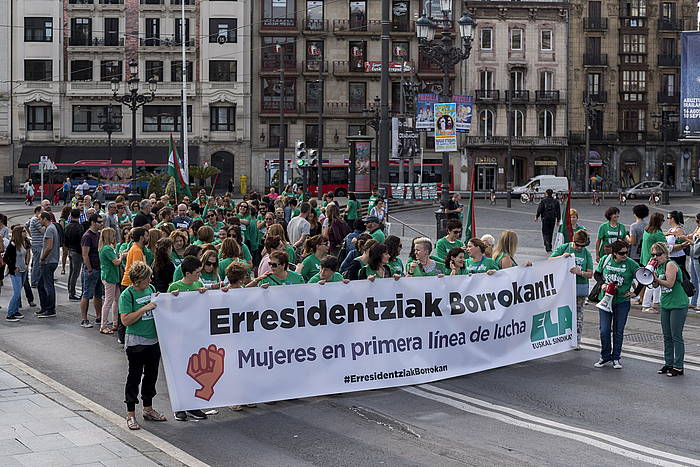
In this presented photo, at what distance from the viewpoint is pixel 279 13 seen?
72.8 meters

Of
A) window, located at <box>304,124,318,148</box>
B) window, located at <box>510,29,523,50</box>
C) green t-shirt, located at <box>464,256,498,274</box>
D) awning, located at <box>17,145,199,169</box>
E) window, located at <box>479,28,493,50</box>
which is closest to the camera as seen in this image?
green t-shirt, located at <box>464,256,498,274</box>

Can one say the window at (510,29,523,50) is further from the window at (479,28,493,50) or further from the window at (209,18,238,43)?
the window at (209,18,238,43)

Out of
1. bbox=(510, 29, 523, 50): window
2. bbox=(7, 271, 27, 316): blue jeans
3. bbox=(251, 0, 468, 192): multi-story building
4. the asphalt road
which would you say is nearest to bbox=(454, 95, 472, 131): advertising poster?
bbox=(7, 271, 27, 316): blue jeans

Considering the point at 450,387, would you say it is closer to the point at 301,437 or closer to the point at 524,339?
the point at 524,339

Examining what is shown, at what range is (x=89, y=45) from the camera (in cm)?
7081

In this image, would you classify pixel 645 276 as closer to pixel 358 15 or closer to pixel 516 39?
pixel 358 15

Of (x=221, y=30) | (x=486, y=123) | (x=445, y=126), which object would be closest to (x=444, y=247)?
(x=445, y=126)

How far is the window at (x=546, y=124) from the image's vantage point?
253 feet

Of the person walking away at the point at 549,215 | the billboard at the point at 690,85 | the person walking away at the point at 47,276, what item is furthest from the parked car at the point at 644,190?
the person walking away at the point at 47,276

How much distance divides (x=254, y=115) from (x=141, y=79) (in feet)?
26.4

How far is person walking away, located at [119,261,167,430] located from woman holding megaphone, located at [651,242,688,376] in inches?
227

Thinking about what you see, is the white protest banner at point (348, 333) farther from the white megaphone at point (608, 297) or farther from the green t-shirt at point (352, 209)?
the green t-shirt at point (352, 209)

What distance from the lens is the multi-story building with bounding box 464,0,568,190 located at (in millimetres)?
75875

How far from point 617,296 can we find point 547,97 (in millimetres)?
66533
